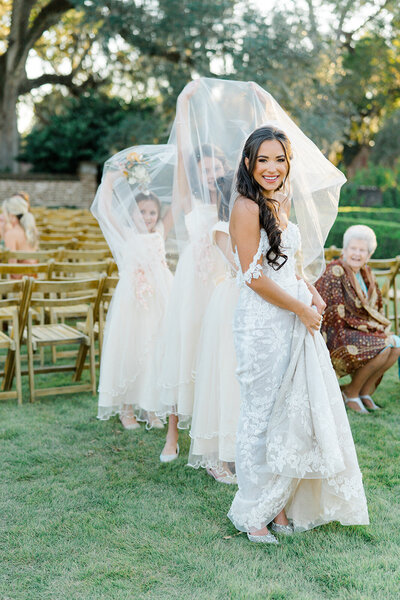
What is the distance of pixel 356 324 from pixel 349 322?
0.20 feet

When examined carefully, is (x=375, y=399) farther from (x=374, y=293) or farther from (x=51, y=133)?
(x=51, y=133)

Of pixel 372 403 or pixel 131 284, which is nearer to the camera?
pixel 131 284

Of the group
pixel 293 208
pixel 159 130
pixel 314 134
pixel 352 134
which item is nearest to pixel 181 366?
pixel 293 208

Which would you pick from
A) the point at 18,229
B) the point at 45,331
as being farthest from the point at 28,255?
the point at 45,331

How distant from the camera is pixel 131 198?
485 centimetres

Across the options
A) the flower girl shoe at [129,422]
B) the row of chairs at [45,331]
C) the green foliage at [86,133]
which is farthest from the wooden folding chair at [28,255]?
the green foliage at [86,133]

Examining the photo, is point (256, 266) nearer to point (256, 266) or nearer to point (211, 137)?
point (256, 266)

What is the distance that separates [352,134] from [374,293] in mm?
32350

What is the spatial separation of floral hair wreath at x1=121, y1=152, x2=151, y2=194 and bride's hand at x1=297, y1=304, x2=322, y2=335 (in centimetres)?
206

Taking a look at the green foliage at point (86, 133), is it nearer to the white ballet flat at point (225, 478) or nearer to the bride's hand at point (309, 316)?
the white ballet flat at point (225, 478)

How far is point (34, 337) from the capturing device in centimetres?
562

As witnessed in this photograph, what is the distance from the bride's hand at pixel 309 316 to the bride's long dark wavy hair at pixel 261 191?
0.23 meters

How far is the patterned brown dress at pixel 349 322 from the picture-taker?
5301mm

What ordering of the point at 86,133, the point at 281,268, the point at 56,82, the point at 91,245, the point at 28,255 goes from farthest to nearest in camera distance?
1. the point at 56,82
2. the point at 86,133
3. the point at 91,245
4. the point at 28,255
5. the point at 281,268
